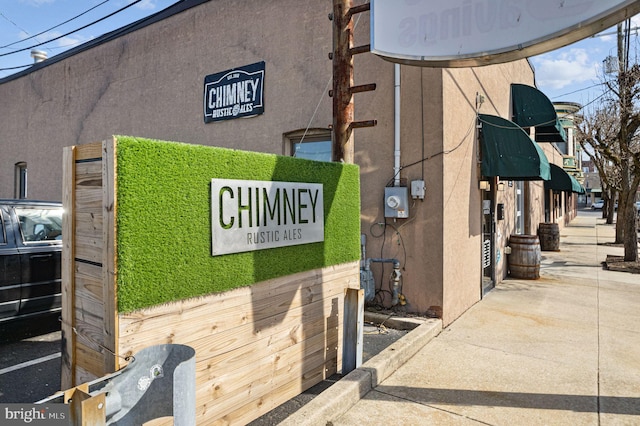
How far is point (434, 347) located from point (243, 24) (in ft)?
22.2

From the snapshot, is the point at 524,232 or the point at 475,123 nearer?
the point at 475,123

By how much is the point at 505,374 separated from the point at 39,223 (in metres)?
5.83

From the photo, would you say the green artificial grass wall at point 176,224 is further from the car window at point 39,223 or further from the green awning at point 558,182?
the green awning at point 558,182

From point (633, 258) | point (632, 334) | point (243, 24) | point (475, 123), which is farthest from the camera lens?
point (633, 258)

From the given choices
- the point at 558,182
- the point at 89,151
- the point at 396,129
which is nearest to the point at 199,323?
the point at 89,151

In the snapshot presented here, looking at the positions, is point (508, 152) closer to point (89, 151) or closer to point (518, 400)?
point (518, 400)

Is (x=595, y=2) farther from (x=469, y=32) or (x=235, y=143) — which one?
(x=235, y=143)

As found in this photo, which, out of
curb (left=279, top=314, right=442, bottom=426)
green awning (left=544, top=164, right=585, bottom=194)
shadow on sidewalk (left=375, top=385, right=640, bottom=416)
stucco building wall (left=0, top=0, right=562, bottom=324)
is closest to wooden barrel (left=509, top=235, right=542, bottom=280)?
stucco building wall (left=0, top=0, right=562, bottom=324)

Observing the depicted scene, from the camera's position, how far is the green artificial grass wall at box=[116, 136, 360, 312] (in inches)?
98.7

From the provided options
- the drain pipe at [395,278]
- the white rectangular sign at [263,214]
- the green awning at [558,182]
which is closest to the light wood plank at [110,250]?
the white rectangular sign at [263,214]

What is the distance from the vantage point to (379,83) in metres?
6.48

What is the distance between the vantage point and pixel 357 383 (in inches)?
150

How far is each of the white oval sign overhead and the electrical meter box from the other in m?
2.34

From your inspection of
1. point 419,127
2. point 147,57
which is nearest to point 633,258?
point 419,127
